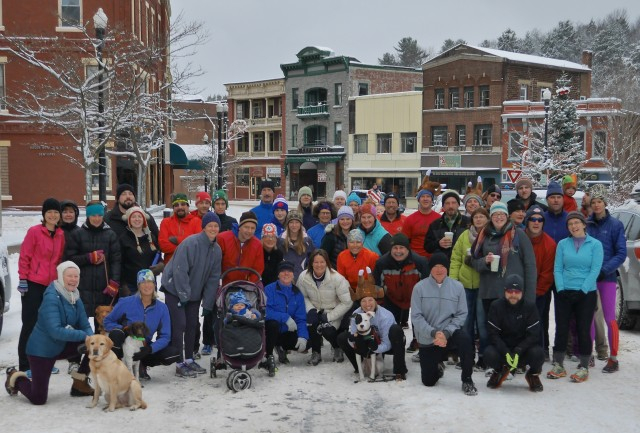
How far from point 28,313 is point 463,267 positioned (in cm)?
508

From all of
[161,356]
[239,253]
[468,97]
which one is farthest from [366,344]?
[468,97]

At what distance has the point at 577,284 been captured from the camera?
26.0 ft

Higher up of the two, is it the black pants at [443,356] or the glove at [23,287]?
the glove at [23,287]

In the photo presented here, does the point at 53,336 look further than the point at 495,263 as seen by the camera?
No

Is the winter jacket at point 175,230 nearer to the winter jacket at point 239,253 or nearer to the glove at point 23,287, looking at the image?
the winter jacket at point 239,253

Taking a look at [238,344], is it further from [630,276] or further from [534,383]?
[630,276]

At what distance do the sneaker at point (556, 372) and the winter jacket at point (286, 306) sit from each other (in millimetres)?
2911

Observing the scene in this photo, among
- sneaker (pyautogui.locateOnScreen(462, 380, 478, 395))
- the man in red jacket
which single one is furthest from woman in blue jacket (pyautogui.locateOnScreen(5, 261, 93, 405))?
the man in red jacket

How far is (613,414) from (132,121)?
16945mm

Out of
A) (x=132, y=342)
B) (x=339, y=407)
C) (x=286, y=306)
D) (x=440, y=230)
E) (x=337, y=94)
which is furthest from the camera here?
(x=337, y=94)

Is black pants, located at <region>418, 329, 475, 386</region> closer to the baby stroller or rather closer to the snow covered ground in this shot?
the snow covered ground

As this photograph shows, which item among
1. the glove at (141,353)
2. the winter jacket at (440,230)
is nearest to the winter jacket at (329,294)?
the winter jacket at (440,230)

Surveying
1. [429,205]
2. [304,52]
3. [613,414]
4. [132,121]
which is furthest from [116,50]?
[304,52]

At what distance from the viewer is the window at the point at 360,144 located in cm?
5834
